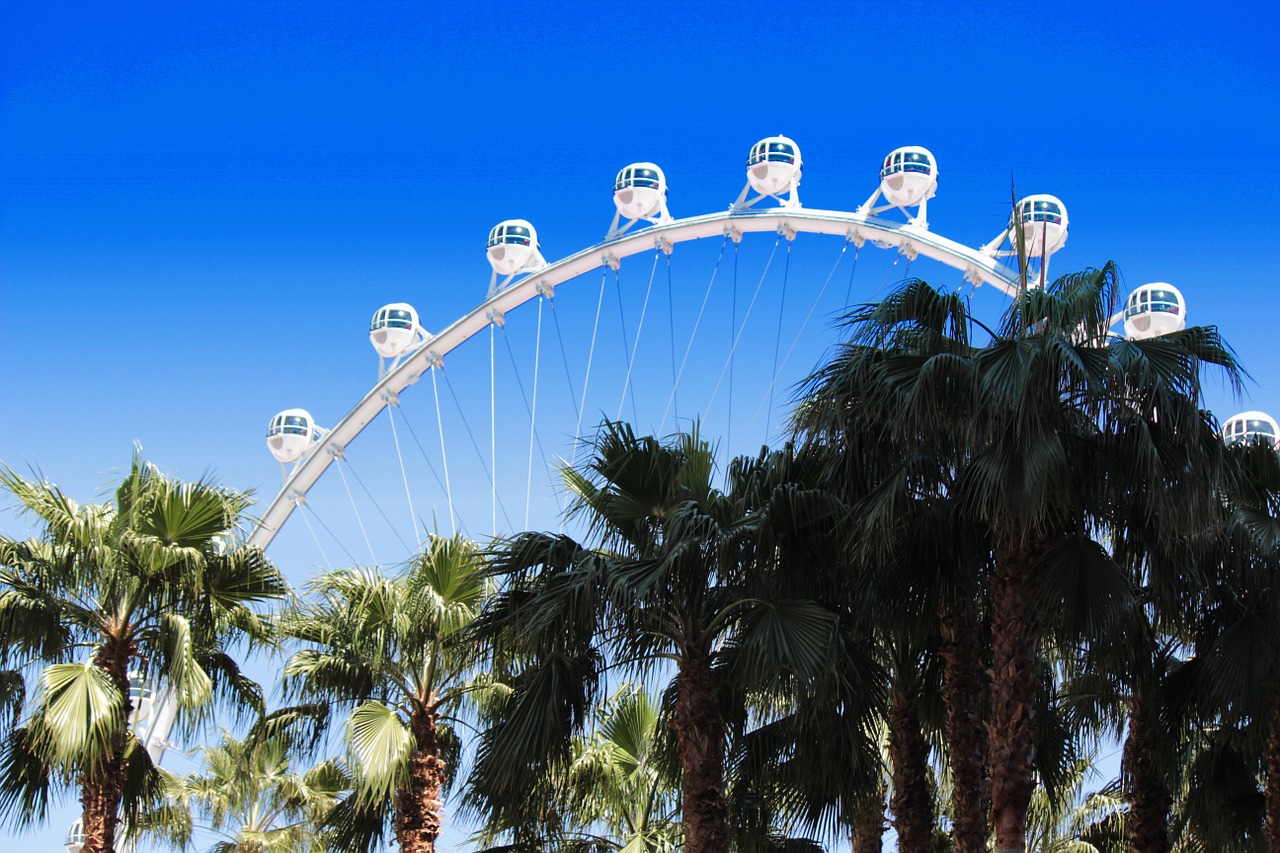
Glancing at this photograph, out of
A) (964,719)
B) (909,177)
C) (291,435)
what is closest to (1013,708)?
(964,719)

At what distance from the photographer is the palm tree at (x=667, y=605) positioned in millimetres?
13594

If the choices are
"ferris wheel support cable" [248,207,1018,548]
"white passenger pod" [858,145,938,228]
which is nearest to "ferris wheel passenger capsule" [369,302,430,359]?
"ferris wheel support cable" [248,207,1018,548]

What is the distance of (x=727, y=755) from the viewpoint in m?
15.2

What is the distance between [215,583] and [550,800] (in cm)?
444

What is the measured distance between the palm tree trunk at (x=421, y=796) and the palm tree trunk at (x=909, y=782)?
542cm

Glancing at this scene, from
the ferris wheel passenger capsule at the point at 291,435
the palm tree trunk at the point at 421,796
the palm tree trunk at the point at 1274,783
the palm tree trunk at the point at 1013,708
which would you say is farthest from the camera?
the ferris wheel passenger capsule at the point at 291,435

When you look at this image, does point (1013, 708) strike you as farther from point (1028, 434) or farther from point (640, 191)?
point (640, 191)

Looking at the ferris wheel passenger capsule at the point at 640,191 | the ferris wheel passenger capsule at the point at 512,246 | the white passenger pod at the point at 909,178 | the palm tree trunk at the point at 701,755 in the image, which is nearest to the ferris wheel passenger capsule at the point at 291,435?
the ferris wheel passenger capsule at the point at 512,246

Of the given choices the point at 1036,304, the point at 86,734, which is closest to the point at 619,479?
the point at 1036,304

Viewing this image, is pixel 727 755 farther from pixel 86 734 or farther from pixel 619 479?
pixel 86 734

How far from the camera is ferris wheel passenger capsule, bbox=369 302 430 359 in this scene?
29953 millimetres

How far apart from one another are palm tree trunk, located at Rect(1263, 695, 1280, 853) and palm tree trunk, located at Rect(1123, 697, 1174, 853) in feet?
3.42

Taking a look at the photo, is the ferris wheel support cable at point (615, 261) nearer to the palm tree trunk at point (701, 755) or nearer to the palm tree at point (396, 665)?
the palm tree at point (396, 665)

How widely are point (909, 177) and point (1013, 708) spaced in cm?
1180
